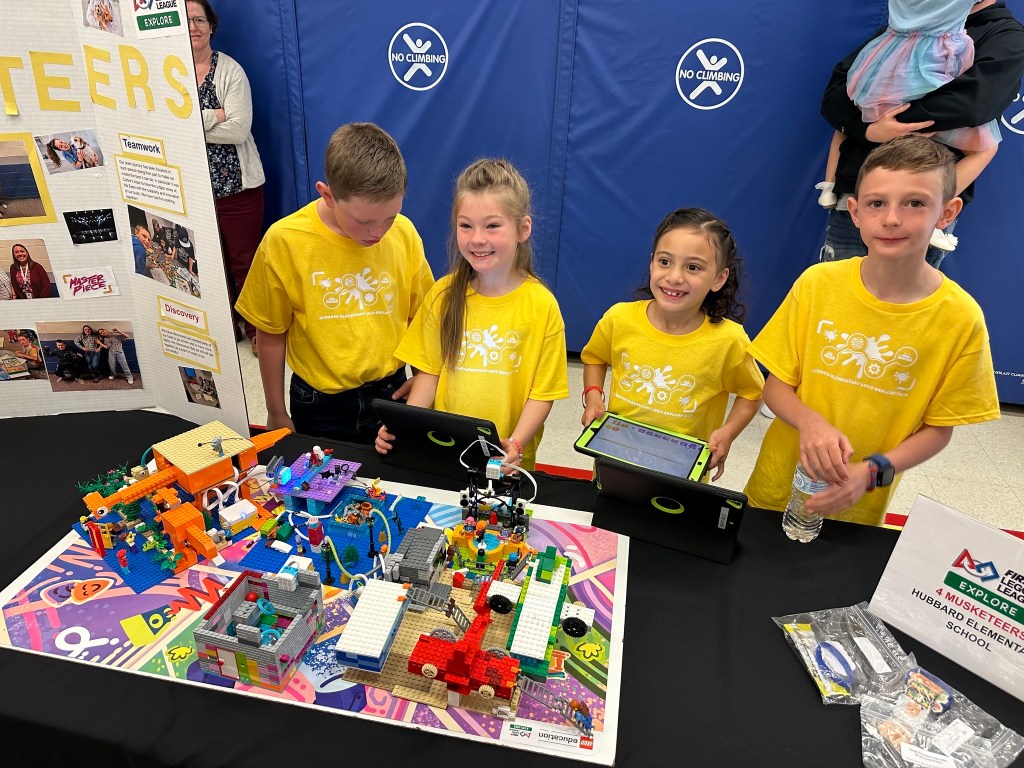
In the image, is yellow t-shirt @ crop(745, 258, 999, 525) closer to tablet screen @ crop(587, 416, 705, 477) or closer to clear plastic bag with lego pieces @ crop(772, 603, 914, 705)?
tablet screen @ crop(587, 416, 705, 477)

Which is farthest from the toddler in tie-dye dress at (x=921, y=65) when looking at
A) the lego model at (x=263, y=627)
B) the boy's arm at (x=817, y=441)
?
the lego model at (x=263, y=627)

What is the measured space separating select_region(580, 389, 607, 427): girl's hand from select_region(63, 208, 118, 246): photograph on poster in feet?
4.37

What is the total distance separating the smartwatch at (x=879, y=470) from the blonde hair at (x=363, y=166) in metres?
1.29

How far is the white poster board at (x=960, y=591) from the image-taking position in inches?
42.8

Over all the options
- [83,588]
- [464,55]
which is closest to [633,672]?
[83,588]

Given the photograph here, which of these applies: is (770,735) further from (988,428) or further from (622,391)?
(988,428)

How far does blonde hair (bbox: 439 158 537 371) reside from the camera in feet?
5.43

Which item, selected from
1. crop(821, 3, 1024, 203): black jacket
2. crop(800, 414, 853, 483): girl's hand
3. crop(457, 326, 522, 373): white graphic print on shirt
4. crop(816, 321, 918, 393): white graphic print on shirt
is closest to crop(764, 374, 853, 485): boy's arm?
crop(800, 414, 853, 483): girl's hand

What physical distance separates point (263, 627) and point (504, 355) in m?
0.88

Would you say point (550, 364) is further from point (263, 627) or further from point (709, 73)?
point (709, 73)

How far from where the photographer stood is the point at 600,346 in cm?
187

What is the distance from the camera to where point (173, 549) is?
1344 millimetres

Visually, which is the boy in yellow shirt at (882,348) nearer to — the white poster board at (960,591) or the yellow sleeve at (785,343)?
the yellow sleeve at (785,343)

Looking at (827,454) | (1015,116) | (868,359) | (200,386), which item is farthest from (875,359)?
(1015,116)
